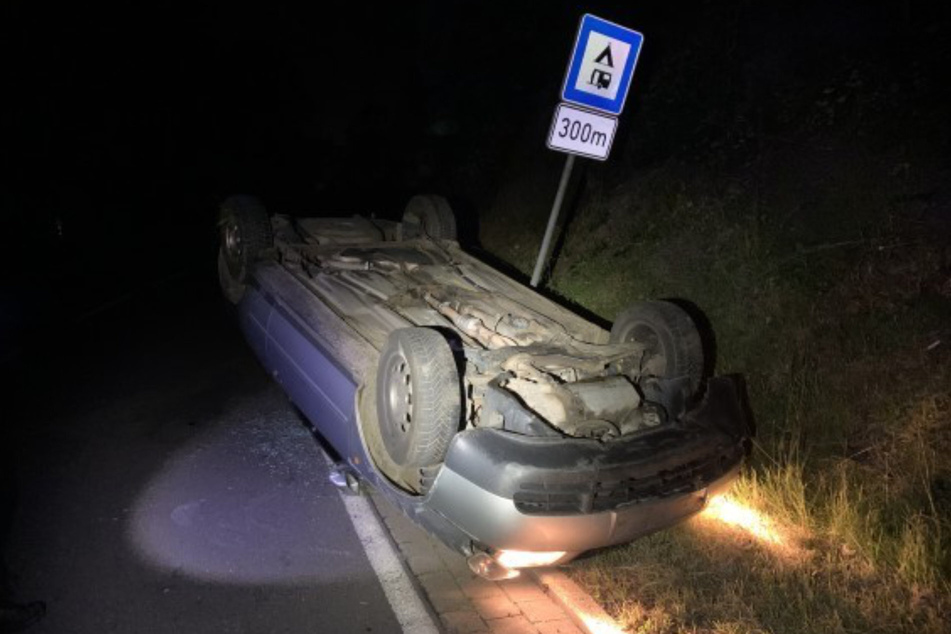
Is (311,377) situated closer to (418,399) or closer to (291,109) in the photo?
(418,399)

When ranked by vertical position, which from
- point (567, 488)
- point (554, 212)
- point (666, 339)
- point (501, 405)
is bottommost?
point (567, 488)

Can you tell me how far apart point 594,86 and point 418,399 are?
329cm

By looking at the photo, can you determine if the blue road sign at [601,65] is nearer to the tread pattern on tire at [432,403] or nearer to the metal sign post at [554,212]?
the metal sign post at [554,212]

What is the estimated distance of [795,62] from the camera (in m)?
8.12

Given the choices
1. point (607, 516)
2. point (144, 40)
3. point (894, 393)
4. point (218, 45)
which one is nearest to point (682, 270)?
point (894, 393)

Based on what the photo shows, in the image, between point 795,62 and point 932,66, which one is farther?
point 795,62

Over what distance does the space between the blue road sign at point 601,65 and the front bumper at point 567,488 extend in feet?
9.90

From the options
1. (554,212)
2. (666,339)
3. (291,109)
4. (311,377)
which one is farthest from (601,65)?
(291,109)

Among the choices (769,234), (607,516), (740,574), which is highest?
(769,234)

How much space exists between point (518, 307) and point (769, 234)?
10.7 feet

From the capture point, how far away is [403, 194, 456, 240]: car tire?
6.86 metres

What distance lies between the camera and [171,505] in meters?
3.89

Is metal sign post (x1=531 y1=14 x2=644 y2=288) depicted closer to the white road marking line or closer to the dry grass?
the dry grass

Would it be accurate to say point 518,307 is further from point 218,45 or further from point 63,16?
point 218,45
